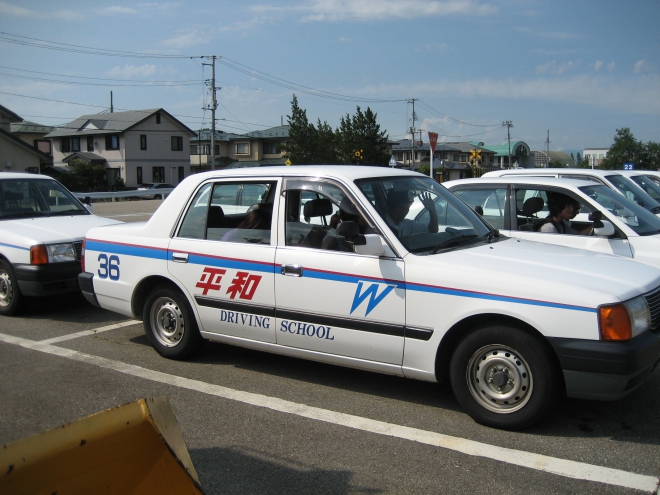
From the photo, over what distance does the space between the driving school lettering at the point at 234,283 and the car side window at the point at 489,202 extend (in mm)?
3447

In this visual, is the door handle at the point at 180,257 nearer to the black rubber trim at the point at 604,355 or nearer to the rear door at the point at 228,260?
the rear door at the point at 228,260

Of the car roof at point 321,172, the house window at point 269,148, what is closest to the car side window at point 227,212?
the car roof at point 321,172

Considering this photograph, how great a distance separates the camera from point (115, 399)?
5059mm

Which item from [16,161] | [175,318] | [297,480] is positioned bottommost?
[297,480]

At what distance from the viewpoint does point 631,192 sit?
964 cm

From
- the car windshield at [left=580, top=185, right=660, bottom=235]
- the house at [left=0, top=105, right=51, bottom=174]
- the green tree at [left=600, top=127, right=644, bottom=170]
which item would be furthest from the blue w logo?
the green tree at [left=600, top=127, right=644, bottom=170]

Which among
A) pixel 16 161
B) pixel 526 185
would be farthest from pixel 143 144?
pixel 526 185

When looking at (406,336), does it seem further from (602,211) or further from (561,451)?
(602,211)

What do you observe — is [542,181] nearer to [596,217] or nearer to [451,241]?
[596,217]

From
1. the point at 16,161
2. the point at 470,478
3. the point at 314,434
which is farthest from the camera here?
the point at 16,161

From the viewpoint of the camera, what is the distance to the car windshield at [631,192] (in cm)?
926

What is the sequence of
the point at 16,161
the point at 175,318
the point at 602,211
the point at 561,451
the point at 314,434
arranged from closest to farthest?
the point at 561,451
the point at 314,434
the point at 175,318
the point at 602,211
the point at 16,161

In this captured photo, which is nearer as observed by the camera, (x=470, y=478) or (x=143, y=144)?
(x=470, y=478)

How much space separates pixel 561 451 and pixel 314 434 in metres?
1.61
